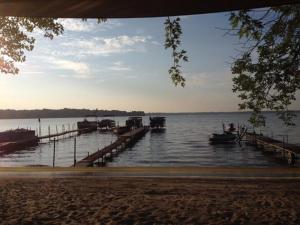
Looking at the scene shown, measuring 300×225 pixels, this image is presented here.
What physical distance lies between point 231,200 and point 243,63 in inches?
177

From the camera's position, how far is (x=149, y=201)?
9.02m

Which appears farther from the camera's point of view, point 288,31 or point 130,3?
point 288,31

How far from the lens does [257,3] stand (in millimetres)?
5176

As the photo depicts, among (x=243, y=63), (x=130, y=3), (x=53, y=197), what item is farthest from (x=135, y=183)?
(x=130, y=3)

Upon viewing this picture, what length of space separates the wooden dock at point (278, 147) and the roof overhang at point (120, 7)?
3668cm

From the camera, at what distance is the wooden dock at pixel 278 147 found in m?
40.4

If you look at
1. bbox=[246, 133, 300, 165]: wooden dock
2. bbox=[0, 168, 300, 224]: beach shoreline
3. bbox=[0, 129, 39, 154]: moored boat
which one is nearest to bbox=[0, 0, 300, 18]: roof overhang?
bbox=[0, 168, 300, 224]: beach shoreline

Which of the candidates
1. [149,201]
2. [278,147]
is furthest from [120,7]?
[278,147]

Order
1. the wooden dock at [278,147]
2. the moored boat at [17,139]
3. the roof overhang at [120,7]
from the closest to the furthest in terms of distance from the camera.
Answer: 1. the roof overhang at [120,7]
2. the wooden dock at [278,147]
3. the moored boat at [17,139]

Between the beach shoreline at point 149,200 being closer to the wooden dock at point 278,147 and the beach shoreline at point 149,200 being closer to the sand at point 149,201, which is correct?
the sand at point 149,201

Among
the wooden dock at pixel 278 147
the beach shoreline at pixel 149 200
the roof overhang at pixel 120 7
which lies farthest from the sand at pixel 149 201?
the wooden dock at pixel 278 147

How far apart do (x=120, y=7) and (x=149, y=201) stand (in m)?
5.15

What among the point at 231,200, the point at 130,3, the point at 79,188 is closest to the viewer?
the point at 130,3

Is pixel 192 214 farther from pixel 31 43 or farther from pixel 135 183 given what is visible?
pixel 31 43
